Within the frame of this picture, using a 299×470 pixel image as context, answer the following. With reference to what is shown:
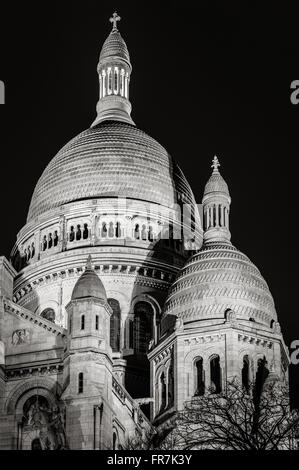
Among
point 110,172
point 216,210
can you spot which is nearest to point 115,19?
point 110,172

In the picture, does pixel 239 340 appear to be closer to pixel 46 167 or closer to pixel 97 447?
pixel 97 447

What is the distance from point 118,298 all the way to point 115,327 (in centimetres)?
179

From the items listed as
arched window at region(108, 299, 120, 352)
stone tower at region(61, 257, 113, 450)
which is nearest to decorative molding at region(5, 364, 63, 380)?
stone tower at region(61, 257, 113, 450)

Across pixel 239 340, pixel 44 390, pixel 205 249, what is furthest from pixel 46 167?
pixel 44 390

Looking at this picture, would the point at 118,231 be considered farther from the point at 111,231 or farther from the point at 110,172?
the point at 110,172

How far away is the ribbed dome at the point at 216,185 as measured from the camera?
269ft

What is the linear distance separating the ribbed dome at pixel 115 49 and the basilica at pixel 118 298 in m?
0.10

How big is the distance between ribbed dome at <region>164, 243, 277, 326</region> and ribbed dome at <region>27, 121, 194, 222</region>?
12.9 metres

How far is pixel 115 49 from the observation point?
9988 cm

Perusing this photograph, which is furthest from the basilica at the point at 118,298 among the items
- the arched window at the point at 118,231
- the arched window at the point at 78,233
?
the arched window at the point at 118,231

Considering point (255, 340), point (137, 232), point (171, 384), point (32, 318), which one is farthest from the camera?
point (137, 232)

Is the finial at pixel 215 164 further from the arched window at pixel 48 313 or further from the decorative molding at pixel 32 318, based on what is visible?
the decorative molding at pixel 32 318

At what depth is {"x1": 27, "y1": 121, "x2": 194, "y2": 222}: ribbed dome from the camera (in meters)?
89.2

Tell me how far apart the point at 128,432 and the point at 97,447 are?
7748mm
